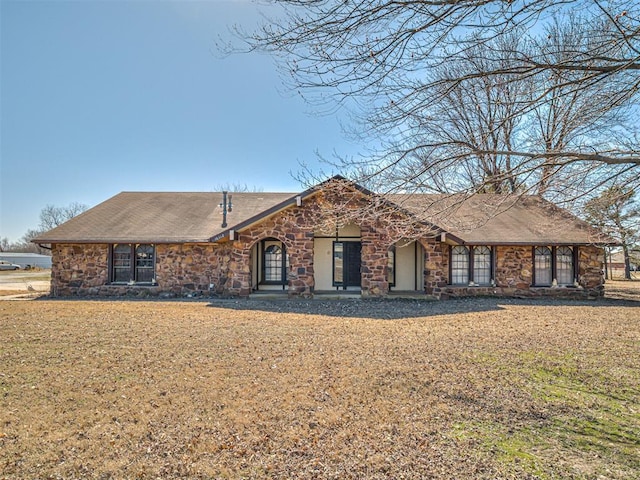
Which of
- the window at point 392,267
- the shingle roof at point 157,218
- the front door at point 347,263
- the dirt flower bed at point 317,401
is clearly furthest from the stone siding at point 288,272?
the dirt flower bed at point 317,401

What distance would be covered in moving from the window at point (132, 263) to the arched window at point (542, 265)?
49.2ft

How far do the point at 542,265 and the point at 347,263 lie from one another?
25.1ft

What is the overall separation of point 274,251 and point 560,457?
46.8 feet

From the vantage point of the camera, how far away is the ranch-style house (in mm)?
14734

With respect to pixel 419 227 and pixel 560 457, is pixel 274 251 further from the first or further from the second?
pixel 560 457

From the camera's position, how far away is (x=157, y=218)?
17.5m

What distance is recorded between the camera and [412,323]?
33.6 feet

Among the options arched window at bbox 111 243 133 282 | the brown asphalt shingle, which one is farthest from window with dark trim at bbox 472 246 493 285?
arched window at bbox 111 243 133 282

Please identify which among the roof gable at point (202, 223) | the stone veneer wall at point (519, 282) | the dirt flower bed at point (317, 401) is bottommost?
the dirt flower bed at point (317, 401)

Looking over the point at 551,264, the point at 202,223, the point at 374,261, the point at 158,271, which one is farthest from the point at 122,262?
the point at 551,264

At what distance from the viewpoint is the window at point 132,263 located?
16078 mm

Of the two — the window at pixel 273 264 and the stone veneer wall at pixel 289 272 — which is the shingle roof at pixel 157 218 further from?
the window at pixel 273 264

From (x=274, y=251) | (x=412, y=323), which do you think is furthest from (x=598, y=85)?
(x=274, y=251)

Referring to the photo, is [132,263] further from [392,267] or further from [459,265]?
[459,265]
